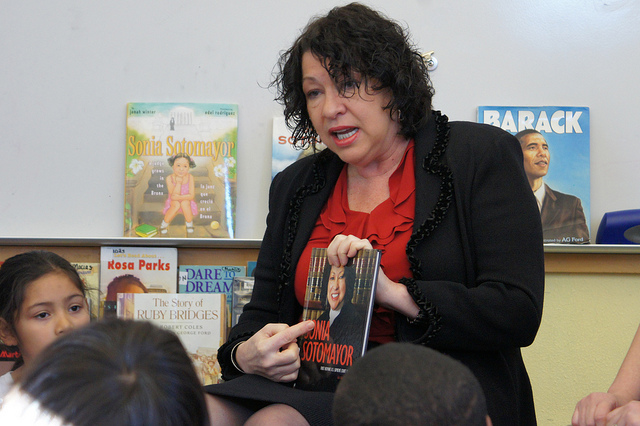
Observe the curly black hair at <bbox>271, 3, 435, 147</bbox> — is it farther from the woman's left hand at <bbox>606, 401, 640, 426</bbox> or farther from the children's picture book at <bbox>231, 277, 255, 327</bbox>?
the children's picture book at <bbox>231, 277, 255, 327</bbox>

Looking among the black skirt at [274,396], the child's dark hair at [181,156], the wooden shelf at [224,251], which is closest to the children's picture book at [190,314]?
the wooden shelf at [224,251]

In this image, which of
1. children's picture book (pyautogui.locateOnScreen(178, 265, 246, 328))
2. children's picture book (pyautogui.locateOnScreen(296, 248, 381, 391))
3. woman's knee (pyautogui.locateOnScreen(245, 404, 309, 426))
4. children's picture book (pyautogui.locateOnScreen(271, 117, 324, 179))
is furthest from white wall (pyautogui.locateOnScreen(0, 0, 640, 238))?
woman's knee (pyautogui.locateOnScreen(245, 404, 309, 426))

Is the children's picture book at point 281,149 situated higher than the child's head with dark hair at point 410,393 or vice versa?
the children's picture book at point 281,149

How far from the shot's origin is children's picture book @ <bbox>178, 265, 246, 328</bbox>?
2.07 meters

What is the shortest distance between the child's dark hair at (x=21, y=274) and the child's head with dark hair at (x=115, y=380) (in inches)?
54.2

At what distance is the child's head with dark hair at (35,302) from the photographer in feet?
5.65

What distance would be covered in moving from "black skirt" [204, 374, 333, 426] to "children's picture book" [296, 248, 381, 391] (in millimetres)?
46

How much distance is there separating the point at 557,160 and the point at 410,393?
5.25 feet

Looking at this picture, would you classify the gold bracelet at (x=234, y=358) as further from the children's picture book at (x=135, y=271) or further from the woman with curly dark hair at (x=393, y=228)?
the children's picture book at (x=135, y=271)

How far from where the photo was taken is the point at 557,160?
1979 millimetres

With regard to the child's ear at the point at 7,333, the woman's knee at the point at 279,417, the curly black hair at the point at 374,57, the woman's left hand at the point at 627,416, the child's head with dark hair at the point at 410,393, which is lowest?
the child's ear at the point at 7,333

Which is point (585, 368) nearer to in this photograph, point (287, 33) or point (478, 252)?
point (478, 252)

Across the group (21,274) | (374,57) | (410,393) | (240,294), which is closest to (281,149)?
(240,294)

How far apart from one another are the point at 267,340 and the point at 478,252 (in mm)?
470
